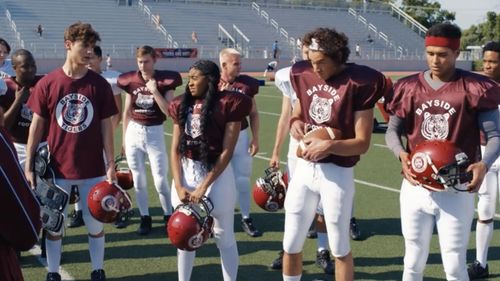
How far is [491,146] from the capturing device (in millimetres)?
3734

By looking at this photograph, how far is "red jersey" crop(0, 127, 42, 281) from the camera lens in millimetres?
2062

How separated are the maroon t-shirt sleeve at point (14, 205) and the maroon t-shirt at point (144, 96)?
13.9 ft

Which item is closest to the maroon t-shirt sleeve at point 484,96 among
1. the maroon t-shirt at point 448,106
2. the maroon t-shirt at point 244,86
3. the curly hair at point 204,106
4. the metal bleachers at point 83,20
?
the maroon t-shirt at point 448,106

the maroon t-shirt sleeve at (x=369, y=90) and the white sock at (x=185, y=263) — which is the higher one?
the maroon t-shirt sleeve at (x=369, y=90)

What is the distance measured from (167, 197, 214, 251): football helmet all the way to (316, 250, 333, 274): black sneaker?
4.74 ft

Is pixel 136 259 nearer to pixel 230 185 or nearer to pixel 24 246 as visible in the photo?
pixel 230 185

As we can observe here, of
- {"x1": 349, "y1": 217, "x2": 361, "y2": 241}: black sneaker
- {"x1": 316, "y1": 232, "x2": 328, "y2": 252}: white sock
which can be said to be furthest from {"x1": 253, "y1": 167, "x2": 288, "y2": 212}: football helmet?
{"x1": 349, "y1": 217, "x2": 361, "y2": 241}: black sneaker

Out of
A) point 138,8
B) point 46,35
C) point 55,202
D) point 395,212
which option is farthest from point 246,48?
point 55,202

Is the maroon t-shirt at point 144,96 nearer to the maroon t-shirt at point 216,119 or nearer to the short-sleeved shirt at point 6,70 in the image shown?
the short-sleeved shirt at point 6,70

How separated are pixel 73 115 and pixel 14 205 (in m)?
2.62

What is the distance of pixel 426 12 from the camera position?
65375 millimetres

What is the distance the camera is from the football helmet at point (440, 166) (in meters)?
3.57

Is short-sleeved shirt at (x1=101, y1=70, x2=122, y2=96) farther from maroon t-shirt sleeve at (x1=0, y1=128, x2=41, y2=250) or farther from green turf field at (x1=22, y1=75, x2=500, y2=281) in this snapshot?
maroon t-shirt sleeve at (x1=0, y1=128, x2=41, y2=250)

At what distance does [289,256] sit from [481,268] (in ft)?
5.97
